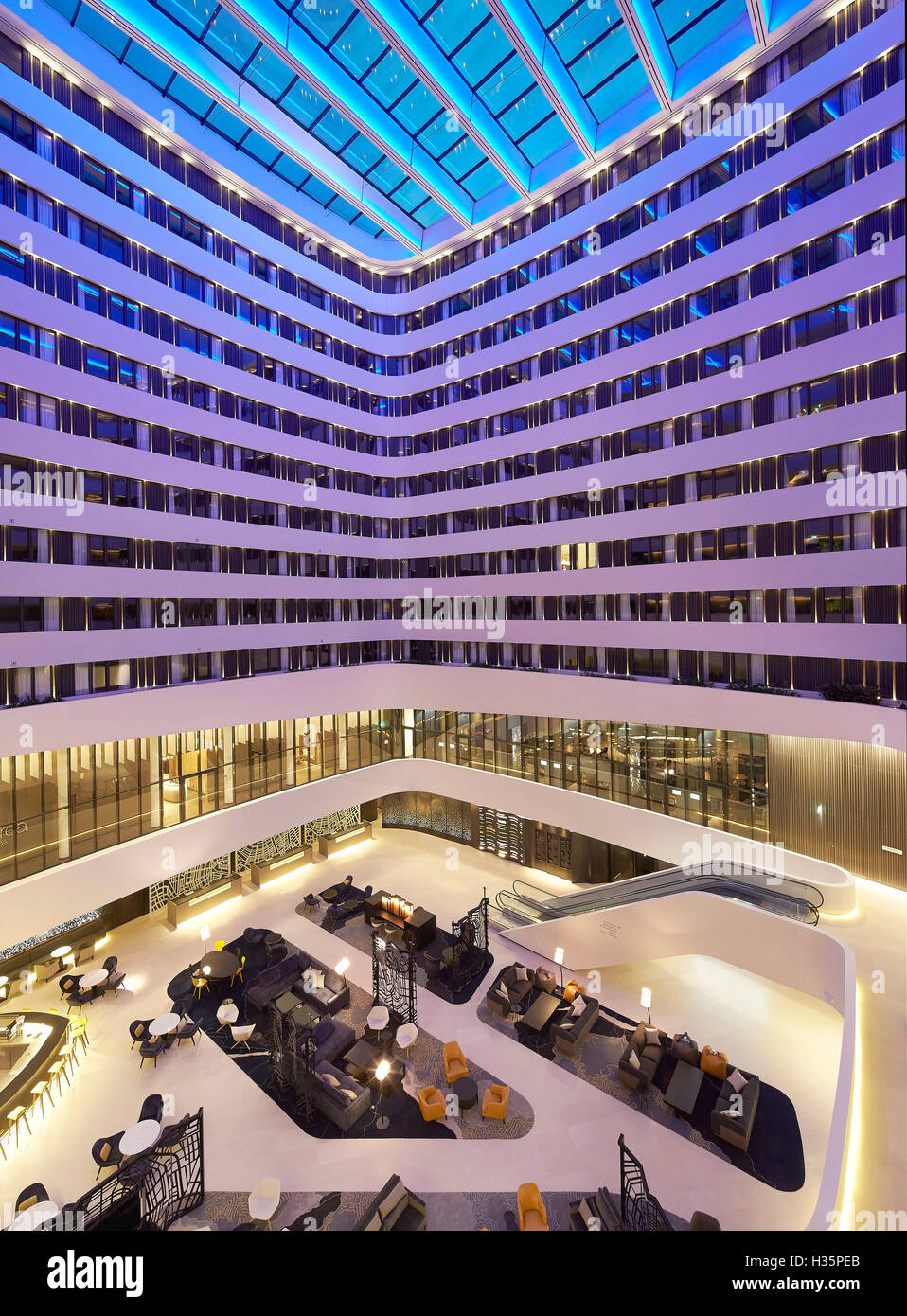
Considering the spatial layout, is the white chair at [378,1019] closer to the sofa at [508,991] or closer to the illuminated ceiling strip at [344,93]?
the sofa at [508,991]

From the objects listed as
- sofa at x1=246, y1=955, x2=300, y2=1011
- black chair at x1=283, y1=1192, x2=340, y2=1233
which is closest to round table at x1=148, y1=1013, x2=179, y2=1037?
sofa at x1=246, y1=955, x2=300, y2=1011

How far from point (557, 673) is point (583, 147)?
17795 millimetres

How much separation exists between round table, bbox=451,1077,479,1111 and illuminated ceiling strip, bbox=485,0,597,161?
24.6 metres

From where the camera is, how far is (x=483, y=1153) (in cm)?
1123

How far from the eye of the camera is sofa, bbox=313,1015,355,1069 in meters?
13.5

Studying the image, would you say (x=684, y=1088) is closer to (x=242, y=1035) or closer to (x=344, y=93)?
(x=242, y=1035)

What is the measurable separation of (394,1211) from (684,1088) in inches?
261

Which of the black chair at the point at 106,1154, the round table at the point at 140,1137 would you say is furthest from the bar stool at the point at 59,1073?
the round table at the point at 140,1137

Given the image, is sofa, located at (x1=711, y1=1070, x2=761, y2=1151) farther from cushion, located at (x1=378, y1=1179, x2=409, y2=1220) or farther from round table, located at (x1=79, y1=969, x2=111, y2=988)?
round table, located at (x1=79, y1=969, x2=111, y2=988)

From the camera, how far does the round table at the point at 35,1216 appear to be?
909cm

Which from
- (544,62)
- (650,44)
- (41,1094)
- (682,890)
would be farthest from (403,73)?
(41,1094)

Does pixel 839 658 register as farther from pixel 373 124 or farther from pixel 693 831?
pixel 373 124

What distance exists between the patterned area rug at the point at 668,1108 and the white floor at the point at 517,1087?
211 mm

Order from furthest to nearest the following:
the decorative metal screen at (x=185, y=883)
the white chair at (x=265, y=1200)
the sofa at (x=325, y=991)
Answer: the decorative metal screen at (x=185, y=883), the sofa at (x=325, y=991), the white chair at (x=265, y=1200)
